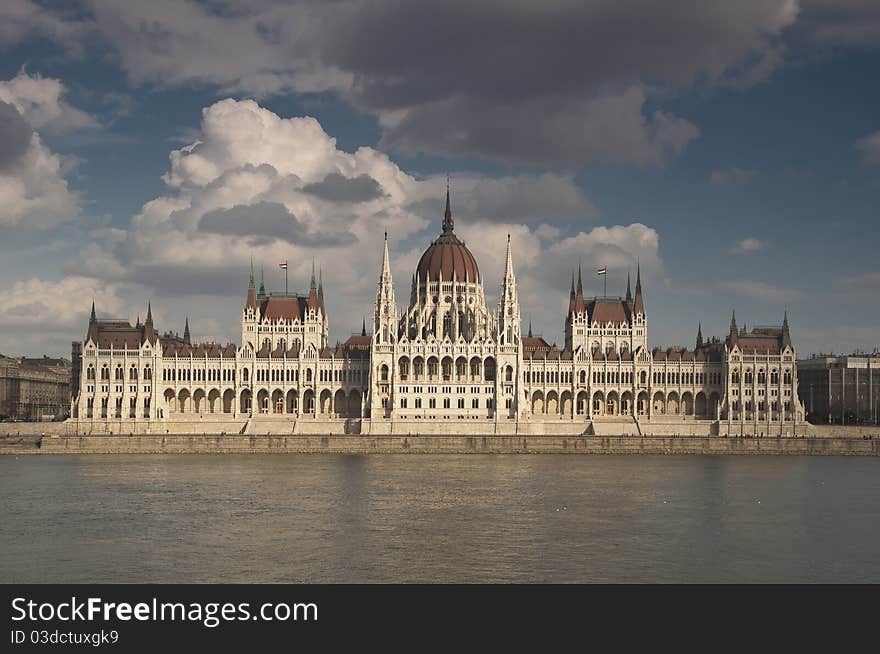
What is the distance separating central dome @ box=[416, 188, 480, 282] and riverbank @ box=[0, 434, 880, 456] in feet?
96.3

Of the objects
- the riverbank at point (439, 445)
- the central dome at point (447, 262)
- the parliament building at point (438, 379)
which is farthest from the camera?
the central dome at point (447, 262)

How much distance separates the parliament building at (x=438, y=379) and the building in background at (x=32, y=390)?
3212 centimetres

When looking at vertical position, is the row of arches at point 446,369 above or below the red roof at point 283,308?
below

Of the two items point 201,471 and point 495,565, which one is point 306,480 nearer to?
point 201,471

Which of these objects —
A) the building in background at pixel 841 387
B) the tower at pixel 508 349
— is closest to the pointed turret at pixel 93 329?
the tower at pixel 508 349

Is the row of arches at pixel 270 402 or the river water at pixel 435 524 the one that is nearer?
the river water at pixel 435 524

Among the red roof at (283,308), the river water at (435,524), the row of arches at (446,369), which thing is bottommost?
the river water at (435,524)

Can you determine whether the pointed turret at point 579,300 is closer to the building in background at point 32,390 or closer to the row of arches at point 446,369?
the row of arches at point 446,369

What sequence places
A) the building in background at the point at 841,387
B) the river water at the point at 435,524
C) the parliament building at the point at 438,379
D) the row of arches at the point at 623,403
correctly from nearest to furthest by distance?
1. the river water at the point at 435,524
2. the parliament building at the point at 438,379
3. the row of arches at the point at 623,403
4. the building in background at the point at 841,387

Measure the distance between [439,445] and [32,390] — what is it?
8972 centimetres

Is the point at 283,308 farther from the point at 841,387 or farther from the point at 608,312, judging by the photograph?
the point at 841,387

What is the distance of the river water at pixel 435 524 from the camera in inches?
1695

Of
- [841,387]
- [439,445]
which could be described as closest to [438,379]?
[439,445]
